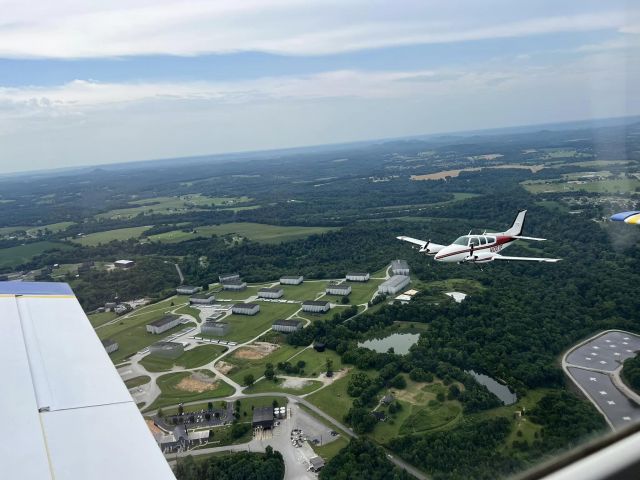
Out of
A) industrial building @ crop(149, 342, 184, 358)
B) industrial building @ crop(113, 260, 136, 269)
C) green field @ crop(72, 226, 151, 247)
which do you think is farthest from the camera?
green field @ crop(72, 226, 151, 247)

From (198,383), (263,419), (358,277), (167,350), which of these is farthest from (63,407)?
(358,277)

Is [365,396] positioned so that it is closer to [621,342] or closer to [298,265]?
[621,342]

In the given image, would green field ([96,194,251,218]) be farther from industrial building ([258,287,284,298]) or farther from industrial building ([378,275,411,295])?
industrial building ([378,275,411,295])

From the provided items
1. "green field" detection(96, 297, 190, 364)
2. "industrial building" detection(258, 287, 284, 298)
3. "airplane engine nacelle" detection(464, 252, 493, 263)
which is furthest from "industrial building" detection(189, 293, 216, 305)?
"airplane engine nacelle" detection(464, 252, 493, 263)

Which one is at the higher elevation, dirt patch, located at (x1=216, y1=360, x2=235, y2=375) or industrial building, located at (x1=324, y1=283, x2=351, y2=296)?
industrial building, located at (x1=324, y1=283, x2=351, y2=296)

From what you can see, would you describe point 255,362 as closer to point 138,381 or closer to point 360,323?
point 138,381

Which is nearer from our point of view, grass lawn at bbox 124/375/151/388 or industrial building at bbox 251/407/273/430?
industrial building at bbox 251/407/273/430
